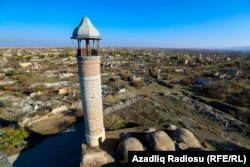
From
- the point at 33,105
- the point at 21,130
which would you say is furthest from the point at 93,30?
the point at 33,105

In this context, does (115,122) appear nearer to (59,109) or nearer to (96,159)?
(59,109)

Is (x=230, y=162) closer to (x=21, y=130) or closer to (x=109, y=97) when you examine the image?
(x=21, y=130)

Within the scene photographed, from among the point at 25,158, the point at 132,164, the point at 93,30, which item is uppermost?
the point at 93,30

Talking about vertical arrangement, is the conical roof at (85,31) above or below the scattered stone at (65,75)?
above

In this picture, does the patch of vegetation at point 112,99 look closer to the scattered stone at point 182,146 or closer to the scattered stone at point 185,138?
the scattered stone at point 185,138

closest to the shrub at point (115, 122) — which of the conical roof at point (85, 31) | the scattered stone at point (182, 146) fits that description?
the scattered stone at point (182, 146)

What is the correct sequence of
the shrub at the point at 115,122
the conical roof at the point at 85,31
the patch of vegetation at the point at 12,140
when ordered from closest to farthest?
the conical roof at the point at 85,31 → the patch of vegetation at the point at 12,140 → the shrub at the point at 115,122

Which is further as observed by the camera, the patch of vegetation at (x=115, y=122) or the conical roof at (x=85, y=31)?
the patch of vegetation at (x=115, y=122)
